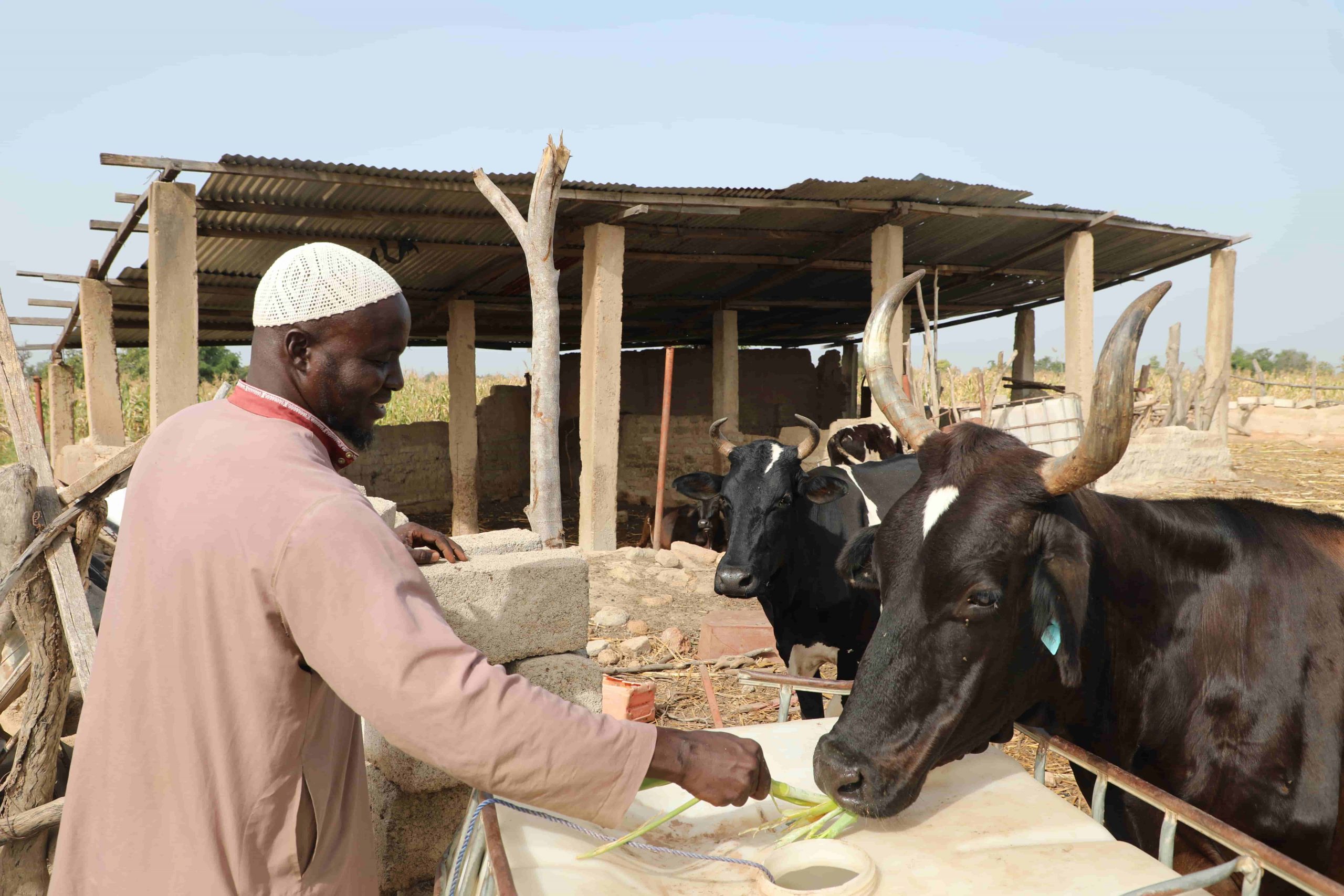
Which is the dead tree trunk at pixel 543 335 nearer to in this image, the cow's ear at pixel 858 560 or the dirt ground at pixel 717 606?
the dirt ground at pixel 717 606

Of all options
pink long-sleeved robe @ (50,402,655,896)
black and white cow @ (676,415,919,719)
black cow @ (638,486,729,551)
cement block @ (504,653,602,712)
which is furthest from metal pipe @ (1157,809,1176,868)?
black cow @ (638,486,729,551)

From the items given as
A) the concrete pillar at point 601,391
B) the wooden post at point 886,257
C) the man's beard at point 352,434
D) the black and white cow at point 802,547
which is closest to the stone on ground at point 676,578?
the concrete pillar at point 601,391

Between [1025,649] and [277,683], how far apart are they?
59.0 inches

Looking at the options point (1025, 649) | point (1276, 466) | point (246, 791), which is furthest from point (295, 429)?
point (1276, 466)

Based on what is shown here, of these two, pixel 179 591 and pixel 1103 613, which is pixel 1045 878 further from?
pixel 179 591

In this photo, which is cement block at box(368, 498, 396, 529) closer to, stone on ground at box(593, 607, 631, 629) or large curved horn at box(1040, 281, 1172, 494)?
large curved horn at box(1040, 281, 1172, 494)

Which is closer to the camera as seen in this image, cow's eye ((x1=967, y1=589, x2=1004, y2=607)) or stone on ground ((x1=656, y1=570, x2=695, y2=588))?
cow's eye ((x1=967, y1=589, x2=1004, y2=607))

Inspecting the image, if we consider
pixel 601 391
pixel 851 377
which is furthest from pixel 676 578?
pixel 851 377

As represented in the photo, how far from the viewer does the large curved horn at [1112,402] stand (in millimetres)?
1816

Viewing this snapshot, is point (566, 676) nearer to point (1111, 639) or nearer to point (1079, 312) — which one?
point (1111, 639)

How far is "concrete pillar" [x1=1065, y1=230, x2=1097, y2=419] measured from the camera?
988 centimetres

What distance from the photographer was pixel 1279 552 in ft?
7.23

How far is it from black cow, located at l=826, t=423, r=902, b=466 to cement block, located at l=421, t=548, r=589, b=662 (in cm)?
482

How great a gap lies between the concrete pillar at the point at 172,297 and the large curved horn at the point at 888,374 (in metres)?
5.46
